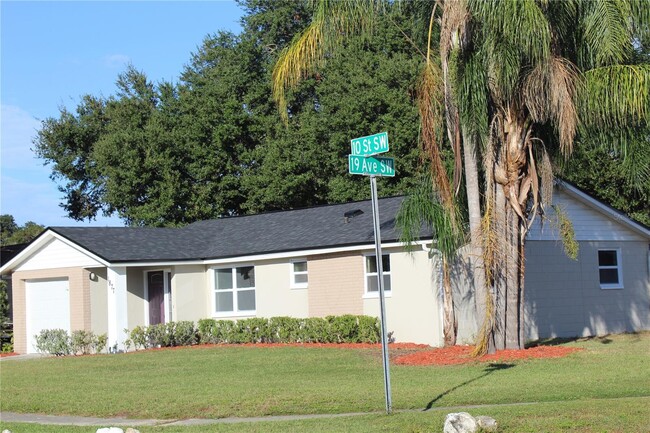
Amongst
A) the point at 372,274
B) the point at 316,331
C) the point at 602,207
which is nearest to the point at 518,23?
the point at 372,274

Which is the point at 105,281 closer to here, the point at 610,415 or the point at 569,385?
the point at 569,385

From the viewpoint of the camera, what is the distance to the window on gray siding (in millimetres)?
26516

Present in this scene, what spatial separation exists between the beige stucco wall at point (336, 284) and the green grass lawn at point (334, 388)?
10.8 ft

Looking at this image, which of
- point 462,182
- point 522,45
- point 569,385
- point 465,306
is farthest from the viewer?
point 465,306

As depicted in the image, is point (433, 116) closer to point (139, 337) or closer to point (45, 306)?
point (139, 337)

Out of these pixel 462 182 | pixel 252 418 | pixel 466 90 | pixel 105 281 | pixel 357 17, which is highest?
pixel 357 17

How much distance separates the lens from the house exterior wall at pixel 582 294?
24.5 meters

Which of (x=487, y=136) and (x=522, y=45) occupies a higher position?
(x=522, y=45)

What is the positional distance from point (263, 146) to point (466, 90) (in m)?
24.2

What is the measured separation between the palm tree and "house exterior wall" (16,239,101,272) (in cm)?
1126

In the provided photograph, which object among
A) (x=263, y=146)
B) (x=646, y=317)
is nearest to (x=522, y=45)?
(x=646, y=317)

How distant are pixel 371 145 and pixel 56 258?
60.1 ft

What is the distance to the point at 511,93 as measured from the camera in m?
17.6

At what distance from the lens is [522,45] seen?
53.1 ft
